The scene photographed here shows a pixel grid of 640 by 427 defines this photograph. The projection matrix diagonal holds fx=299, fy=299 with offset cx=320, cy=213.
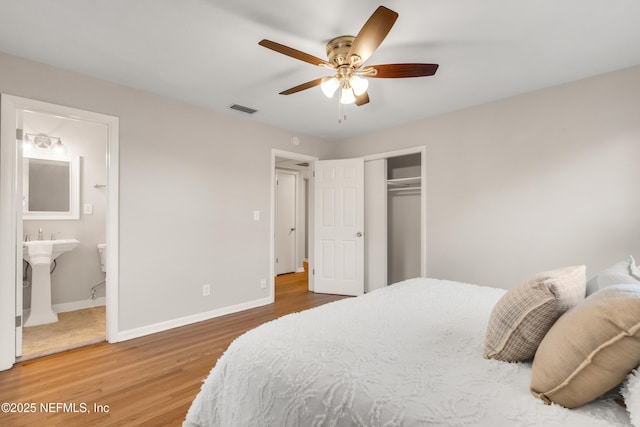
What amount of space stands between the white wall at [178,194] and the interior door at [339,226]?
90 cm

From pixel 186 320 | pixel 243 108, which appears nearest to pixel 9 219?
pixel 186 320

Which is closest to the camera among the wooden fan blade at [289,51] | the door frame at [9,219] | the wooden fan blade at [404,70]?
the wooden fan blade at [289,51]

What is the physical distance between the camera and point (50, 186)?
3.74 metres

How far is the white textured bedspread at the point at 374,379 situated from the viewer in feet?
2.71

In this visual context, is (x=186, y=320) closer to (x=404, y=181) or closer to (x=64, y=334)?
(x=64, y=334)

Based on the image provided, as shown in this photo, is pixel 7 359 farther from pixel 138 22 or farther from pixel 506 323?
pixel 506 323

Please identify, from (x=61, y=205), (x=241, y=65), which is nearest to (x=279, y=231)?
(x=61, y=205)

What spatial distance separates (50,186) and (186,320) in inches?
97.7

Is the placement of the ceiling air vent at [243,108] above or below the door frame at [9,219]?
above

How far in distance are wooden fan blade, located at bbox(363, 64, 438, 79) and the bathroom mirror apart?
4034 mm

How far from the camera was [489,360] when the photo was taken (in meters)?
1.09

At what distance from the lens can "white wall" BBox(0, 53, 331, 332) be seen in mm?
2754

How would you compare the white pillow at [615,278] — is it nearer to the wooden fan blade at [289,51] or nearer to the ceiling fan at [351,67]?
the ceiling fan at [351,67]

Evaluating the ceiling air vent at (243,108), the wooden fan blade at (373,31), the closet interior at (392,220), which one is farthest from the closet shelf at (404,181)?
the wooden fan blade at (373,31)
